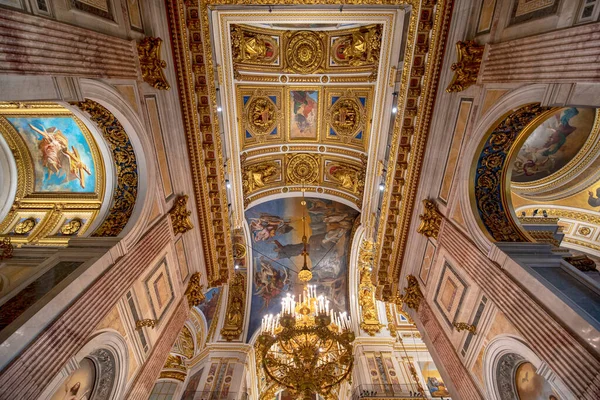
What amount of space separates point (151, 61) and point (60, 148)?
11.4 feet

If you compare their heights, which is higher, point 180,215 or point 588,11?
point 588,11

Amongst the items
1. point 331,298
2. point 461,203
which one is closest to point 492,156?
point 461,203

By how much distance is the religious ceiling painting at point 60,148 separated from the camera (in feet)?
22.3

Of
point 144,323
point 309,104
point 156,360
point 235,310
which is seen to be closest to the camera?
point 144,323

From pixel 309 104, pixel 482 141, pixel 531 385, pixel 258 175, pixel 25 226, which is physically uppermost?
pixel 309 104

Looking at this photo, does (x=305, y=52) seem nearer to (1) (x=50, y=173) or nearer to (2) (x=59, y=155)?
(2) (x=59, y=155)

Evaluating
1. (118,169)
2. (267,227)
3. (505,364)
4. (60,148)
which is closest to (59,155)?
(60,148)

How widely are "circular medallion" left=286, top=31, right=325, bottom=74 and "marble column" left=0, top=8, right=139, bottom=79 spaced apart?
6.48 metres

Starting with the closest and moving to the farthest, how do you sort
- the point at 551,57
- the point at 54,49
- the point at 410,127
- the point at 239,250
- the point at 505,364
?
the point at 54,49, the point at 551,57, the point at 505,364, the point at 410,127, the point at 239,250

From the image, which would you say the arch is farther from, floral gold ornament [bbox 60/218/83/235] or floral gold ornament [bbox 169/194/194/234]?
floral gold ornament [bbox 60/218/83/235]

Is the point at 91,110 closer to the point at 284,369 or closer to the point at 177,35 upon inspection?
the point at 177,35

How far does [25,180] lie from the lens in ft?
23.5

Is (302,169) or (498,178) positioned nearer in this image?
(498,178)

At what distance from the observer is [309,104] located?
11438mm
